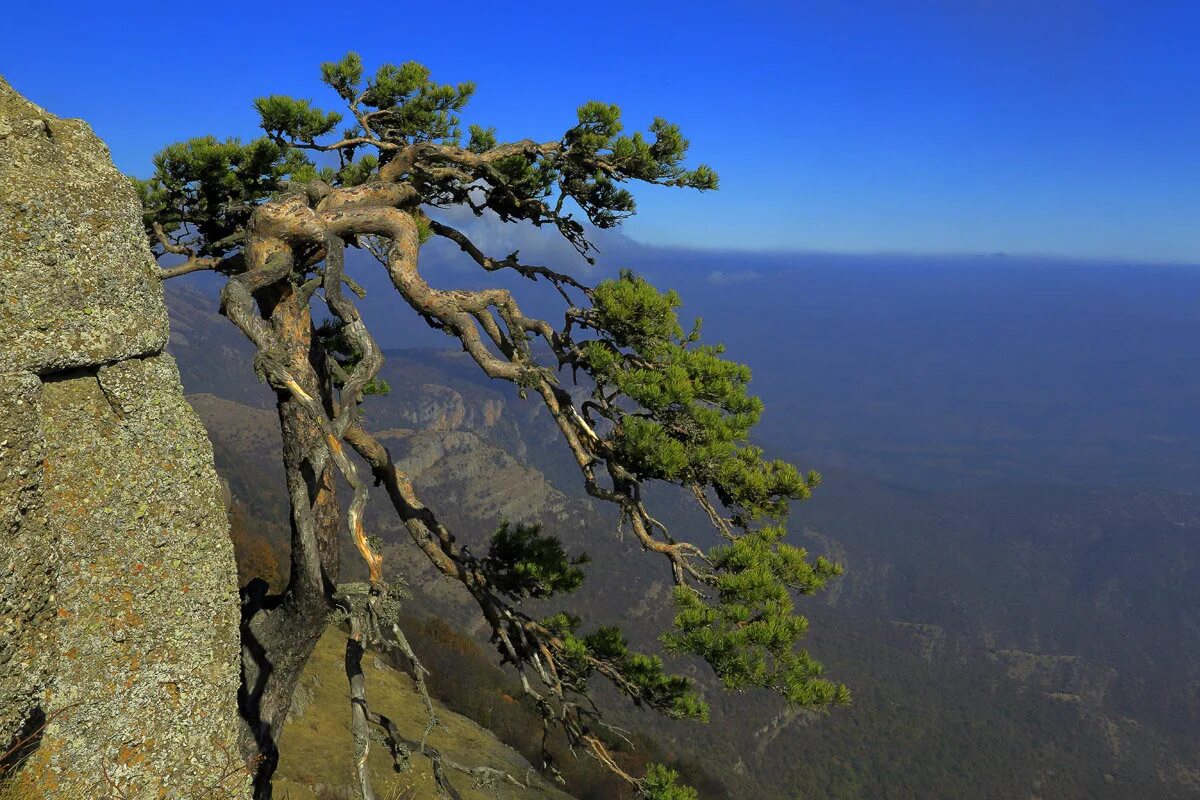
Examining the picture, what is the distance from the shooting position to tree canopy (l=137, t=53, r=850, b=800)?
250 inches

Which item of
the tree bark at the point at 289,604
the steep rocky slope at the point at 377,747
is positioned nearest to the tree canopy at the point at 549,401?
the tree bark at the point at 289,604

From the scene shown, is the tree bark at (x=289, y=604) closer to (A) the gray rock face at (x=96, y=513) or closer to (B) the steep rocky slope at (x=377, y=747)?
(A) the gray rock face at (x=96, y=513)

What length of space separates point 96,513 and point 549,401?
3.75m

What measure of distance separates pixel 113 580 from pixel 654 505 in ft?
630

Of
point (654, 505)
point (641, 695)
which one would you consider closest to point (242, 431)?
point (654, 505)

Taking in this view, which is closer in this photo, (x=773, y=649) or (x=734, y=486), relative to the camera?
(x=773, y=649)

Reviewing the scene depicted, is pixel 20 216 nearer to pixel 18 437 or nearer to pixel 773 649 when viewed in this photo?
pixel 18 437

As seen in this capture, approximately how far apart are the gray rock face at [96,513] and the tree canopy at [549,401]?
82cm

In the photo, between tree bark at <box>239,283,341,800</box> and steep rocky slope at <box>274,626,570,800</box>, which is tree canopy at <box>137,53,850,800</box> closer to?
tree bark at <box>239,283,341,800</box>

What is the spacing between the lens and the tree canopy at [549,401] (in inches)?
250

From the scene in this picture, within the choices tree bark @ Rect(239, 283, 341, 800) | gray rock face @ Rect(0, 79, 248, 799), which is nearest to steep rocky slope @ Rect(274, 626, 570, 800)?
tree bark @ Rect(239, 283, 341, 800)

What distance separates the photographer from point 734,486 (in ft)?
23.8

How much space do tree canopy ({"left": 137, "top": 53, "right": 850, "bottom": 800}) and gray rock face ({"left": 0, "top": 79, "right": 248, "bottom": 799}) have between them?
2.69 feet

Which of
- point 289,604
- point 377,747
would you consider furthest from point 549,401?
point 377,747
